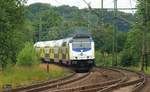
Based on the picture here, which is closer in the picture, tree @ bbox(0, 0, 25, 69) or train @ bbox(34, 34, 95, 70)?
tree @ bbox(0, 0, 25, 69)

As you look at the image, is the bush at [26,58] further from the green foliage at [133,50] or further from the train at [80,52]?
the green foliage at [133,50]

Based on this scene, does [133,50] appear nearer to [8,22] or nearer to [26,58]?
[26,58]

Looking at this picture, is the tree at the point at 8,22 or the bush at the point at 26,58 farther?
the bush at the point at 26,58

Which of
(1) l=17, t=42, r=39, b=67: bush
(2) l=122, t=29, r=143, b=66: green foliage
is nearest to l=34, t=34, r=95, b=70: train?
(1) l=17, t=42, r=39, b=67: bush

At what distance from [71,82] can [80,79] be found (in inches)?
109

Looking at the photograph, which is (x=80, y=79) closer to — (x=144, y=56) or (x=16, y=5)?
(x=16, y=5)

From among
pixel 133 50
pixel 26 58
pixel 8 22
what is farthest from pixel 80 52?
pixel 133 50

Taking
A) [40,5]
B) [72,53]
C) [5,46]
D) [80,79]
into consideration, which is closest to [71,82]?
[80,79]

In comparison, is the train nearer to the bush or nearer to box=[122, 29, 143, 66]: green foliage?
the bush

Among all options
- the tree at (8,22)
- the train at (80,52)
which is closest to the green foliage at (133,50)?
the train at (80,52)

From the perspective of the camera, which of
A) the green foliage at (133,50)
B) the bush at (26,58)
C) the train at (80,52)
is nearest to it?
the train at (80,52)

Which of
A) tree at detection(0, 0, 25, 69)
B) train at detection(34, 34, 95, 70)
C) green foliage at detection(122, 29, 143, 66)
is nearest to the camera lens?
tree at detection(0, 0, 25, 69)

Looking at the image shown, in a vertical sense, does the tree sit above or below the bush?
above

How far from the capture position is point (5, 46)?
3284cm
